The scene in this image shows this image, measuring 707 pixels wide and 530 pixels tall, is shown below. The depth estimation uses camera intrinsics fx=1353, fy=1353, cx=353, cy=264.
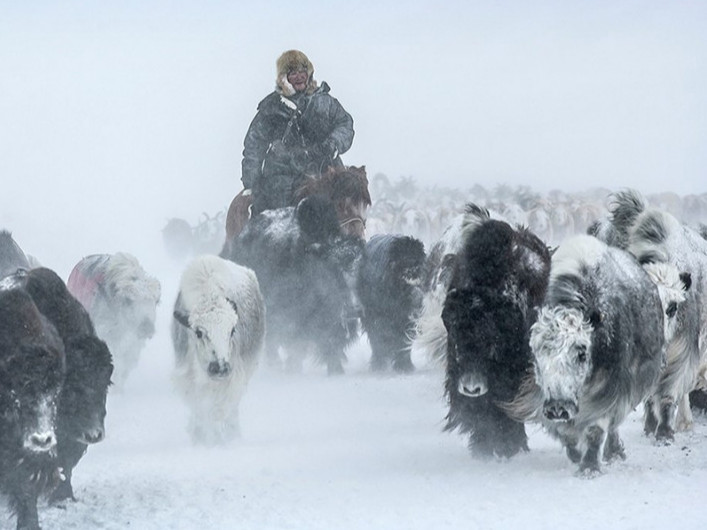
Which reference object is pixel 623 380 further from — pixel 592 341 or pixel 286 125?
pixel 286 125

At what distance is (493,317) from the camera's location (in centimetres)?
1005

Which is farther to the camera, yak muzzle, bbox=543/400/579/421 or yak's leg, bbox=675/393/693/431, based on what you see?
yak's leg, bbox=675/393/693/431

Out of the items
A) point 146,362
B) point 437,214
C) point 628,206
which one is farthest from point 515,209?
point 628,206

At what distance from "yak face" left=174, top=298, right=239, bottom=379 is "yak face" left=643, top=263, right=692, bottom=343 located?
3.63m

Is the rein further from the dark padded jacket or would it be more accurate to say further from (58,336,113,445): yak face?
(58,336,113,445): yak face

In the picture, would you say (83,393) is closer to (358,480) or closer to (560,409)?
(358,480)

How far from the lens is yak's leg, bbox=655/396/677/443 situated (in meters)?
11.3

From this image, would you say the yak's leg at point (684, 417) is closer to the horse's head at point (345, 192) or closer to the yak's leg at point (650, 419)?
the yak's leg at point (650, 419)

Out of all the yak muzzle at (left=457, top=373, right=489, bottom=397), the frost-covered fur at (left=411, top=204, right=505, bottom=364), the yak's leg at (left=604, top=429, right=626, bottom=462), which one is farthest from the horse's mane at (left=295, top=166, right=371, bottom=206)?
the yak's leg at (left=604, top=429, right=626, bottom=462)

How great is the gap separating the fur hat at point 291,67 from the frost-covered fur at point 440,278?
3805 millimetres

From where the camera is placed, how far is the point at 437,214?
53.8 m

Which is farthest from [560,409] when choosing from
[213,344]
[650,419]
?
[213,344]

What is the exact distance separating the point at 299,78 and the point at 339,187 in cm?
174

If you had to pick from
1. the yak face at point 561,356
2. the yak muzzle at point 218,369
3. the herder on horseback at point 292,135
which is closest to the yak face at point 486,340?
the yak face at point 561,356
